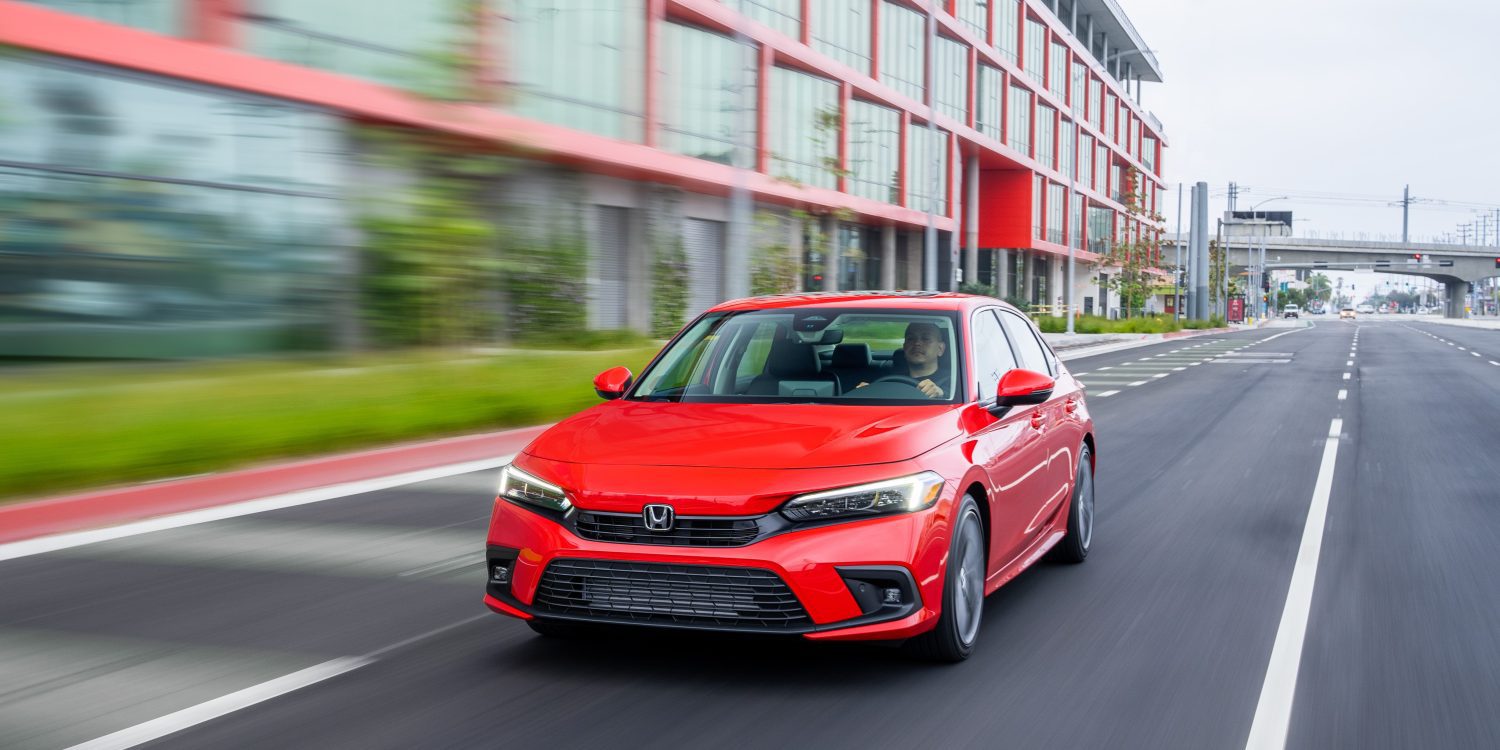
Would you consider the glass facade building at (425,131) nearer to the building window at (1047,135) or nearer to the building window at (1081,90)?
the building window at (1047,135)

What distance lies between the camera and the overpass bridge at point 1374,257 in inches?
5103

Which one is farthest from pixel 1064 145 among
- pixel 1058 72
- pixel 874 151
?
pixel 874 151

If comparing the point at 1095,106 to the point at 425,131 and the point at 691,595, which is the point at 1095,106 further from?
the point at 691,595

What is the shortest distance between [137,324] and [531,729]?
1520cm

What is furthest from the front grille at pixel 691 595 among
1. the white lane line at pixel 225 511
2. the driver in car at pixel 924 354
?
the white lane line at pixel 225 511

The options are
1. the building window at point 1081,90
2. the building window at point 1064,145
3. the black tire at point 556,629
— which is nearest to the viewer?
the black tire at point 556,629

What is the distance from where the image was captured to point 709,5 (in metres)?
35.3

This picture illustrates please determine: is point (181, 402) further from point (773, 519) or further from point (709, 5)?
point (709, 5)

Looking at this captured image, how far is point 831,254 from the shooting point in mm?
43062

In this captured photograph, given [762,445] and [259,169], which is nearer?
[762,445]

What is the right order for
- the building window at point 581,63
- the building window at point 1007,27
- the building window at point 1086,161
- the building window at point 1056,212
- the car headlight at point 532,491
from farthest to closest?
the building window at point 1086,161 → the building window at point 1056,212 → the building window at point 1007,27 → the building window at point 581,63 → the car headlight at point 532,491

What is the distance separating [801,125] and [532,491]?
3725 centimetres

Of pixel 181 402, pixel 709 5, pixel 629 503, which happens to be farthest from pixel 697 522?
pixel 709 5

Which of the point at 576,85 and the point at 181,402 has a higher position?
the point at 576,85
